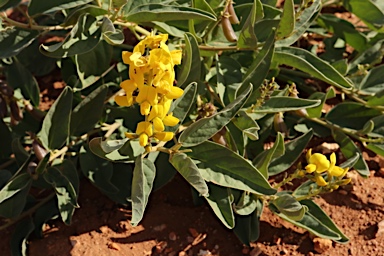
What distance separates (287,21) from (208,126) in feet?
1.65

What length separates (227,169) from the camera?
2.12 m

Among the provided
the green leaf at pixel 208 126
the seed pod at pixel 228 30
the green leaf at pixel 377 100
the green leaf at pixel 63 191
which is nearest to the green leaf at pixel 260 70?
the seed pod at pixel 228 30

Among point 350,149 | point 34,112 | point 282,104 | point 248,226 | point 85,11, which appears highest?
point 85,11

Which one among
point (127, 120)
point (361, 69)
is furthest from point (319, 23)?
point (127, 120)

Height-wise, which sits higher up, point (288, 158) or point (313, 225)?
point (288, 158)

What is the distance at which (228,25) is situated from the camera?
2.37m

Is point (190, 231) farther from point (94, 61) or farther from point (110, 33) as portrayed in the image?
point (110, 33)

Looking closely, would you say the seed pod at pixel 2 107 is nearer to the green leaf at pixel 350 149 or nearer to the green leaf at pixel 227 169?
the green leaf at pixel 227 169

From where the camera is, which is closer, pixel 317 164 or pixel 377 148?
pixel 317 164

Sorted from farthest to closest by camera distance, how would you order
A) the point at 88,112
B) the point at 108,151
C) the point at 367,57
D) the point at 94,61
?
the point at 367,57 → the point at 94,61 → the point at 88,112 → the point at 108,151

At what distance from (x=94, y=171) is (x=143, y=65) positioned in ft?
2.89

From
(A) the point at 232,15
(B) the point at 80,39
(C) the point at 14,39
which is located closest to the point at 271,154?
(A) the point at 232,15

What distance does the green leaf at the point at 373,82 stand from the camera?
2.65 meters

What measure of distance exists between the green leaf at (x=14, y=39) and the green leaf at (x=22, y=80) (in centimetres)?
41
